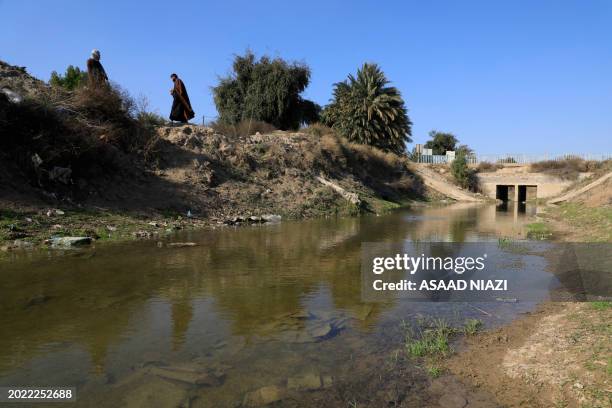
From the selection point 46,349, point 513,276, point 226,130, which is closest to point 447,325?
point 513,276

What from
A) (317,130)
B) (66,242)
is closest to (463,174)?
(317,130)

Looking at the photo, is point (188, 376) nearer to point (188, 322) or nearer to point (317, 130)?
point (188, 322)

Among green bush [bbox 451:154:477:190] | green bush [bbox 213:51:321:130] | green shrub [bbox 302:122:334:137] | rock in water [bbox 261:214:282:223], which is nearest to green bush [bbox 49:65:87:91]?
green bush [bbox 213:51:321:130]

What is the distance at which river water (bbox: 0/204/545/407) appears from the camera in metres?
4.13

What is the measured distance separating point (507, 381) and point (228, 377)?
107 inches

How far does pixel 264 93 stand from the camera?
124 feet

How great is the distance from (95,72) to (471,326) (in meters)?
18.3

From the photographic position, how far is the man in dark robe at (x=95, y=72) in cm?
1777

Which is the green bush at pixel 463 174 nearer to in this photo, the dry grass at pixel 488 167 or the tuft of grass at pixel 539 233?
the dry grass at pixel 488 167

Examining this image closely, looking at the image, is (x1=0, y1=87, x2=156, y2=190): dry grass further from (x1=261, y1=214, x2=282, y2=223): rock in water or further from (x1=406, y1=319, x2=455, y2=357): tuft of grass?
(x1=406, y1=319, x2=455, y2=357): tuft of grass

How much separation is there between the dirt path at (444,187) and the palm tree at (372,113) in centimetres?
403

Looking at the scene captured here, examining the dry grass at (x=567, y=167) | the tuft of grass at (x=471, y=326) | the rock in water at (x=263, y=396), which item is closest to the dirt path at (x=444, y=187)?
the dry grass at (x=567, y=167)

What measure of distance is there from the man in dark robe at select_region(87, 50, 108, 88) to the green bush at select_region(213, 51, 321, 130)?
19.3 meters

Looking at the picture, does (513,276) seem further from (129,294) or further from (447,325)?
(129,294)
